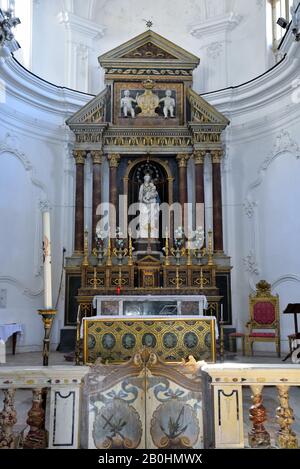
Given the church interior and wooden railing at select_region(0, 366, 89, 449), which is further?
the church interior

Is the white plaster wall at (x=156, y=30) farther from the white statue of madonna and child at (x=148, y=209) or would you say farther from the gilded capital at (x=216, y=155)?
the white statue of madonna and child at (x=148, y=209)

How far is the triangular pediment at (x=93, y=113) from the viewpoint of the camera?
39.1 feet

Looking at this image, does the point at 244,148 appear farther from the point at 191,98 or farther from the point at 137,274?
the point at 137,274

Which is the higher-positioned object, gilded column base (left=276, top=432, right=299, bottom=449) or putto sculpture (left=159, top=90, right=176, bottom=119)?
putto sculpture (left=159, top=90, right=176, bottom=119)

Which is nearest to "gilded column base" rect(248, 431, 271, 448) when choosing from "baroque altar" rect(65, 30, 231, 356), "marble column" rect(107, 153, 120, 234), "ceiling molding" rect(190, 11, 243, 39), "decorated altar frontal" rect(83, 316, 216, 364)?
"decorated altar frontal" rect(83, 316, 216, 364)

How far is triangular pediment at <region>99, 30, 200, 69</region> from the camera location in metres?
12.3

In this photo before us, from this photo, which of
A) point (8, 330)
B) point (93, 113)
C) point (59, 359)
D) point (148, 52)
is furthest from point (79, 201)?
point (148, 52)

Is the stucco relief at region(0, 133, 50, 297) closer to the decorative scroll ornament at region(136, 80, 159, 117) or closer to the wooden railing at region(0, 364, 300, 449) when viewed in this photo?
the decorative scroll ornament at region(136, 80, 159, 117)

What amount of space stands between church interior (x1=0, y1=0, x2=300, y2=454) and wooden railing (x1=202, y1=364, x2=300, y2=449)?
6.44 m

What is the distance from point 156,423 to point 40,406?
66 centimetres

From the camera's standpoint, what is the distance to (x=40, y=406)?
272cm

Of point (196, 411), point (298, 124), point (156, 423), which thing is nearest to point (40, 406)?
point (156, 423)

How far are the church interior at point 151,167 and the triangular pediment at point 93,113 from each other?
5 cm

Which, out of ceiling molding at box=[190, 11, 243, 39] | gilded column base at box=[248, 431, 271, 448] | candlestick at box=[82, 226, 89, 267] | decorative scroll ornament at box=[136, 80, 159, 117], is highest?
ceiling molding at box=[190, 11, 243, 39]
